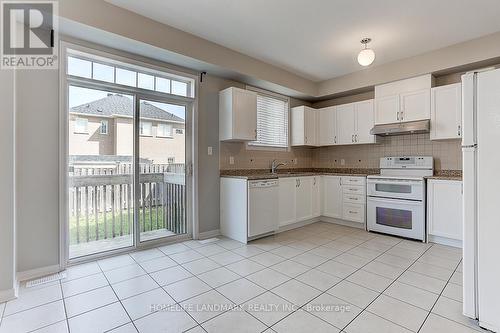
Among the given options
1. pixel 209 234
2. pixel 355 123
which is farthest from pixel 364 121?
pixel 209 234

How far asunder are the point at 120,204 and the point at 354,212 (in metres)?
3.79

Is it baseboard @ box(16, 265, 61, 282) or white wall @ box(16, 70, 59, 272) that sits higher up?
white wall @ box(16, 70, 59, 272)

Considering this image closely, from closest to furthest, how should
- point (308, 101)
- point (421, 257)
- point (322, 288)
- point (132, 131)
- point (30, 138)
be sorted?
1. point (322, 288)
2. point (30, 138)
3. point (421, 257)
4. point (132, 131)
5. point (308, 101)

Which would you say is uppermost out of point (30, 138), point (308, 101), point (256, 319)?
point (308, 101)

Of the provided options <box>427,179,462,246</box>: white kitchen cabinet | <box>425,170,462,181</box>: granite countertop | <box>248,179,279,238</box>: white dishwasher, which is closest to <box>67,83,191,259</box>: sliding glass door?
<box>248,179,279,238</box>: white dishwasher

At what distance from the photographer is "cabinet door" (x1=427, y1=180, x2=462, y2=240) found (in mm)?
3344

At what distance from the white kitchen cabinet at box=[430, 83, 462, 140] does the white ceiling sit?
652mm

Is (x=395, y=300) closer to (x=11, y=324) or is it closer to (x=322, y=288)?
(x=322, y=288)

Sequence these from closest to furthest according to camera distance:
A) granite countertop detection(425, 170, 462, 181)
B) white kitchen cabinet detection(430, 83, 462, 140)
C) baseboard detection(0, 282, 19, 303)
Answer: baseboard detection(0, 282, 19, 303) < white kitchen cabinet detection(430, 83, 462, 140) < granite countertop detection(425, 170, 462, 181)

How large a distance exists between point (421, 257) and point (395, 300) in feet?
4.30

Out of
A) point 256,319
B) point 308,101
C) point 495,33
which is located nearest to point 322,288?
point 256,319

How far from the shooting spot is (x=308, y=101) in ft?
18.4

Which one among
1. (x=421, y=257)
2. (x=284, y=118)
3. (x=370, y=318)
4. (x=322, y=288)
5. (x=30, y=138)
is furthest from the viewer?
(x=284, y=118)

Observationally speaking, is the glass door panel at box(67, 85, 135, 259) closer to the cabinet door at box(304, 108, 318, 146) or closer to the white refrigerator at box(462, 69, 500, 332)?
the cabinet door at box(304, 108, 318, 146)
